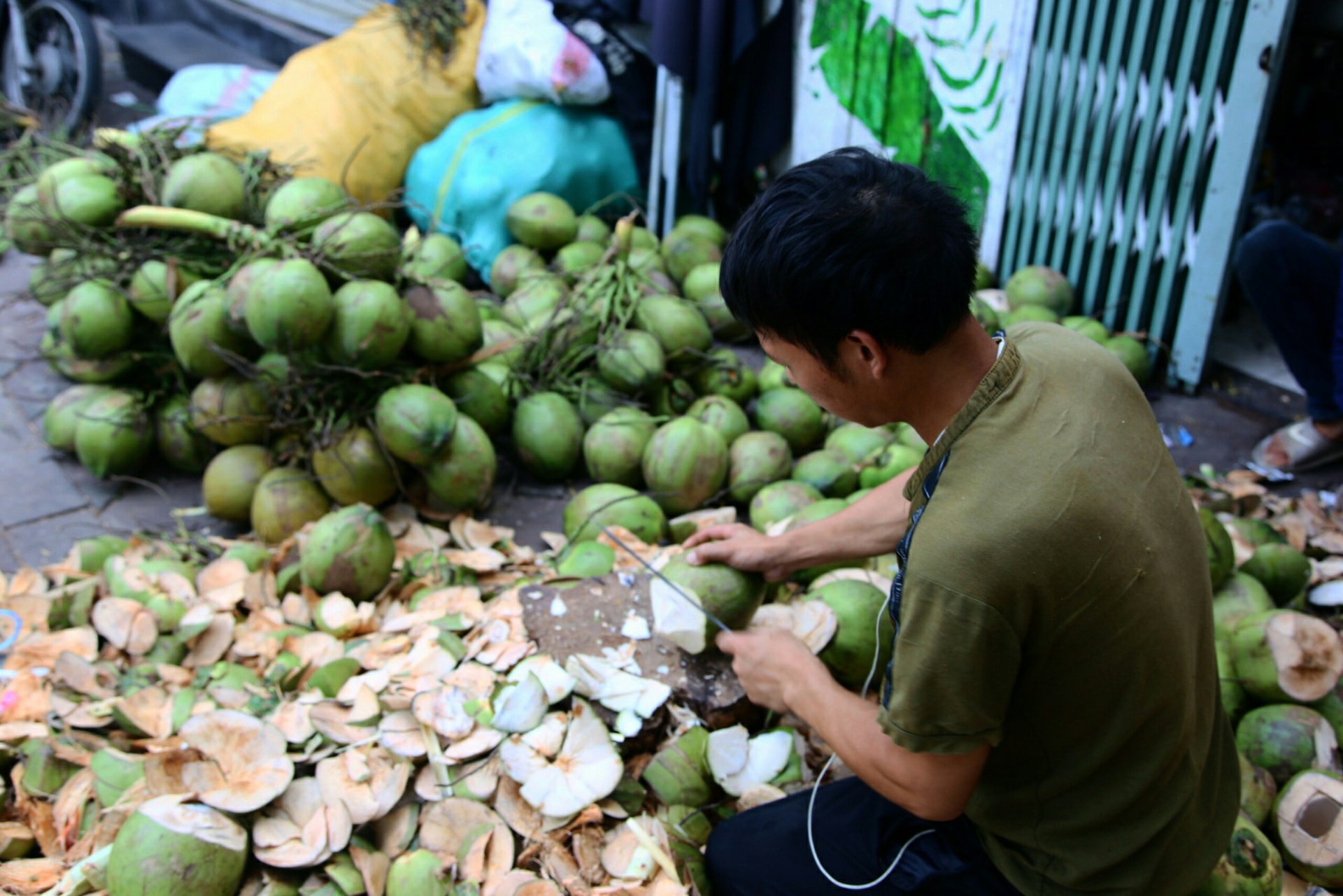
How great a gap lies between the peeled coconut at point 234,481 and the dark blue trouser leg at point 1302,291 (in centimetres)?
312

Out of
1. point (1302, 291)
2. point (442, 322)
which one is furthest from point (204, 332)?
point (1302, 291)

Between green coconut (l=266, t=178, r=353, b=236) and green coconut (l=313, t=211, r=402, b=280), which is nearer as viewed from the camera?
green coconut (l=313, t=211, r=402, b=280)

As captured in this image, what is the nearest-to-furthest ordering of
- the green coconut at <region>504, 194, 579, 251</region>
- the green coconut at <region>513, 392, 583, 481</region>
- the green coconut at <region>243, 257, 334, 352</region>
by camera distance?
the green coconut at <region>243, 257, 334, 352</region> < the green coconut at <region>513, 392, 583, 481</region> < the green coconut at <region>504, 194, 579, 251</region>

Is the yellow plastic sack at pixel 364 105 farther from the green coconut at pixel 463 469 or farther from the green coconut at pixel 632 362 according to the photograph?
the green coconut at pixel 463 469

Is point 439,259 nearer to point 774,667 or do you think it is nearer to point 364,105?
point 364,105

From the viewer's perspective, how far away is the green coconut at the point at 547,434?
312 centimetres

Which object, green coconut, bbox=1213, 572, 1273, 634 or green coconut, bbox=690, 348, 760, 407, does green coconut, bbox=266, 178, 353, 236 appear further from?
green coconut, bbox=1213, 572, 1273, 634

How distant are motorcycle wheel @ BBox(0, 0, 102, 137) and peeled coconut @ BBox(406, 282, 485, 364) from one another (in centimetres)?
446

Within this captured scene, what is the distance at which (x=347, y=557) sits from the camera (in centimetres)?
243

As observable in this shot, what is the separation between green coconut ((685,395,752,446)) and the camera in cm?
306

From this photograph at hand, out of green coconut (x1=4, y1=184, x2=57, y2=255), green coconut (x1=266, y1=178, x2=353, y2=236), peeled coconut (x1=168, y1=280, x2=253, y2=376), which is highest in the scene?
green coconut (x1=266, y1=178, x2=353, y2=236)

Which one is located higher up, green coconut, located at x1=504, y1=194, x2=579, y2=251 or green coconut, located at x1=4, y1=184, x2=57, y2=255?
green coconut, located at x1=4, y1=184, x2=57, y2=255

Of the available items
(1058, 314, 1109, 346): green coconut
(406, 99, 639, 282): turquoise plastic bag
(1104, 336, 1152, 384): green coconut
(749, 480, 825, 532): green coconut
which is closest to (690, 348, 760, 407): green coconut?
(749, 480, 825, 532): green coconut

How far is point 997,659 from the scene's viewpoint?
1.16 m
